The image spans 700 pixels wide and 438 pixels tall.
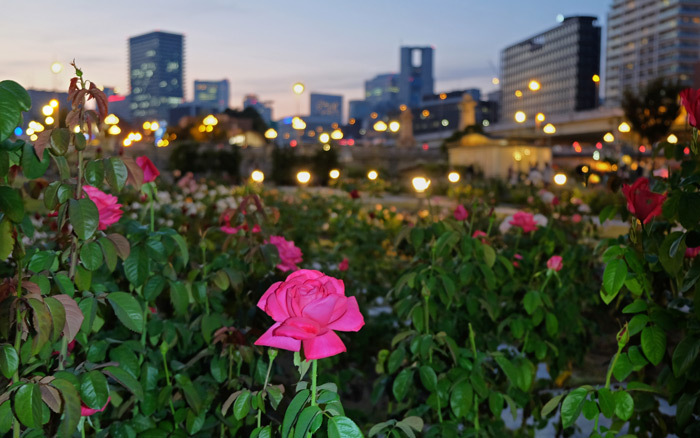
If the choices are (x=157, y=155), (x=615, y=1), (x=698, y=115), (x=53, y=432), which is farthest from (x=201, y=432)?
(x=615, y=1)

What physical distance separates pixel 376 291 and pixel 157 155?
45.7 m

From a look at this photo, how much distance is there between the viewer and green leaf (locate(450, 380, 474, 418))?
2.51m

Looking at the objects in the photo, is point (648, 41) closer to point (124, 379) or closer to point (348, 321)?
point (124, 379)

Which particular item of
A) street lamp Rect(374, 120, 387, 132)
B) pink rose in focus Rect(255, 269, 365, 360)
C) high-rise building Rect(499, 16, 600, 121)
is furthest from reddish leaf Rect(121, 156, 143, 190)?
high-rise building Rect(499, 16, 600, 121)

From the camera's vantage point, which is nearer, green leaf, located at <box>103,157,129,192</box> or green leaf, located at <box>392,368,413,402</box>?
green leaf, located at <box>103,157,129,192</box>

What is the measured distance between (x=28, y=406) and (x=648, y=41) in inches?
6522

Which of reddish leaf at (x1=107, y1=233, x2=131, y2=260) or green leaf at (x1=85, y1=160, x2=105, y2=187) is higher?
green leaf at (x1=85, y1=160, x2=105, y2=187)

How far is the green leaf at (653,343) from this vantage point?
2.14 meters

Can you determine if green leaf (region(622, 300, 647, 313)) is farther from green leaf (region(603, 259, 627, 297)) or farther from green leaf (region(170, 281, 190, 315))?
green leaf (region(170, 281, 190, 315))

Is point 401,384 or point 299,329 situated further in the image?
point 401,384

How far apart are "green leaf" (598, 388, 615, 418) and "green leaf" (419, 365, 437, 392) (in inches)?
27.1

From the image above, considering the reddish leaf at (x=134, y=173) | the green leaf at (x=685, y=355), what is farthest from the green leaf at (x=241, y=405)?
the green leaf at (x=685, y=355)

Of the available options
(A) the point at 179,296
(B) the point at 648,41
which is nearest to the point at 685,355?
(A) the point at 179,296

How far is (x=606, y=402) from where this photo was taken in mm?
1965
